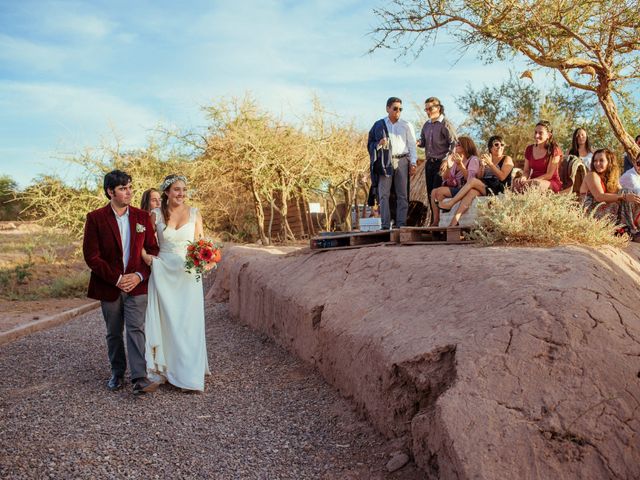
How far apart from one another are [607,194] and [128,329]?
240 inches

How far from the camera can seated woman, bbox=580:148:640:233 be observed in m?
8.34

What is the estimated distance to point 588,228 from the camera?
6.33m

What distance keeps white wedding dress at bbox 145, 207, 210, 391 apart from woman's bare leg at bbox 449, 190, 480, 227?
9.73ft

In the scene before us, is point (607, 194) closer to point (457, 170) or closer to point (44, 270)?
point (457, 170)

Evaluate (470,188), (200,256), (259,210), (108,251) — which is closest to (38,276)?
(259,210)

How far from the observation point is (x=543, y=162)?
8.76m

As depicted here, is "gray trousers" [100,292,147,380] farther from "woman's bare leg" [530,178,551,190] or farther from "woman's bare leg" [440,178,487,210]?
"woman's bare leg" [530,178,551,190]

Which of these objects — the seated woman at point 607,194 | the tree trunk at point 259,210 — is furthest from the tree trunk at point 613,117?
the tree trunk at point 259,210

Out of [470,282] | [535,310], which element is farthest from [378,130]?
[535,310]

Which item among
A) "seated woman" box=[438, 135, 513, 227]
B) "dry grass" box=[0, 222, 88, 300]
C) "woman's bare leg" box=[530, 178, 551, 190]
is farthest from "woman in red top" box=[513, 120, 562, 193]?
"dry grass" box=[0, 222, 88, 300]

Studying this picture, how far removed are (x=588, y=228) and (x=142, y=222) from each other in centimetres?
426

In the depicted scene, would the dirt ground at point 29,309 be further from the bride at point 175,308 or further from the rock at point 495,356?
the rock at point 495,356

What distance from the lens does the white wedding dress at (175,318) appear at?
20.2 feet

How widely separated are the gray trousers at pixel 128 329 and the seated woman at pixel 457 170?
4186 millimetres
